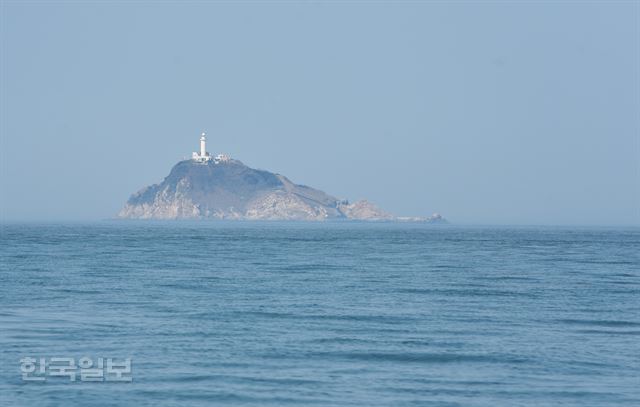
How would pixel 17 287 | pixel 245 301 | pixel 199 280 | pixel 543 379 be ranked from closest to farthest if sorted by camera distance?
pixel 543 379 → pixel 245 301 → pixel 17 287 → pixel 199 280

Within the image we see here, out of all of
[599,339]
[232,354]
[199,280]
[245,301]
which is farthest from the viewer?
[199,280]

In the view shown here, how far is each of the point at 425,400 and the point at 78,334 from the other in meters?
11.6

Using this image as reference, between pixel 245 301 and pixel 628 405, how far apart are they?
64.0ft

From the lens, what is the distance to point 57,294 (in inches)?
1524

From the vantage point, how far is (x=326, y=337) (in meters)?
27.8

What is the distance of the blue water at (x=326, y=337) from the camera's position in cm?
2072

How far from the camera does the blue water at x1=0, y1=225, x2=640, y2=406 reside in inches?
816

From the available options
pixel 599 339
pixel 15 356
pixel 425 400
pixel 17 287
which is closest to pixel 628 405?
pixel 425 400

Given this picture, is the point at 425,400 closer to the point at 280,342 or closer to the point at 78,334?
the point at 280,342

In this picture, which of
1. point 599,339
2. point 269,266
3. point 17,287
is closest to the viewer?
point 599,339

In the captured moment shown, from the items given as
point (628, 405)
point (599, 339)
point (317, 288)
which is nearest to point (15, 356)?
point (628, 405)

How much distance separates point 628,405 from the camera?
794 inches

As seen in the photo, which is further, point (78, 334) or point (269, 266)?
point (269, 266)

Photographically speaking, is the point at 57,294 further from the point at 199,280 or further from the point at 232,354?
the point at 232,354
